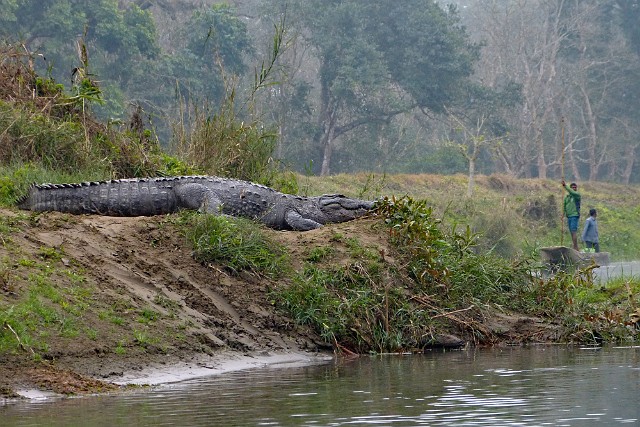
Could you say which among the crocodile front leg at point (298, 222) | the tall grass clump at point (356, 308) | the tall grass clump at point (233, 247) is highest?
the crocodile front leg at point (298, 222)

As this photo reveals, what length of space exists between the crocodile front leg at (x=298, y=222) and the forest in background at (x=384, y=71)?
14.8 m

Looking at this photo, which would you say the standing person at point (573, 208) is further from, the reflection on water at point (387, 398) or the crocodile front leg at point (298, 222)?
the reflection on water at point (387, 398)

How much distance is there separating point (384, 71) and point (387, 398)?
36.7 meters

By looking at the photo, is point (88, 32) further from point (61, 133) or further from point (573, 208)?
point (61, 133)

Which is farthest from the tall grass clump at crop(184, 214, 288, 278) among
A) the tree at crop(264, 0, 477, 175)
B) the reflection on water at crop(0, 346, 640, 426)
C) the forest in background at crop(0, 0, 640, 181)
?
the tree at crop(264, 0, 477, 175)

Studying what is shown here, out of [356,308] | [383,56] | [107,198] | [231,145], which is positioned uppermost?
[383,56]

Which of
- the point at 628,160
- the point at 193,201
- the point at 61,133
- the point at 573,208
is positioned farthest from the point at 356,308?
the point at 628,160

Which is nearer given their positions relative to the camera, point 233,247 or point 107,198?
point 233,247

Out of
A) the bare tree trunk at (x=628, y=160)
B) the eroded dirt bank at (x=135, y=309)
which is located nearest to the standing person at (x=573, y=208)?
the eroded dirt bank at (x=135, y=309)

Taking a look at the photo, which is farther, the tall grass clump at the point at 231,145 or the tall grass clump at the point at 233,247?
the tall grass clump at the point at 231,145

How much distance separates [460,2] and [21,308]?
68694 mm

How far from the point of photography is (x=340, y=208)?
11.2 metres

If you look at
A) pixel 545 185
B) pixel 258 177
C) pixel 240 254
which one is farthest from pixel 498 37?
pixel 240 254

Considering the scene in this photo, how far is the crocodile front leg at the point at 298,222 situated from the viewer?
1100 cm
